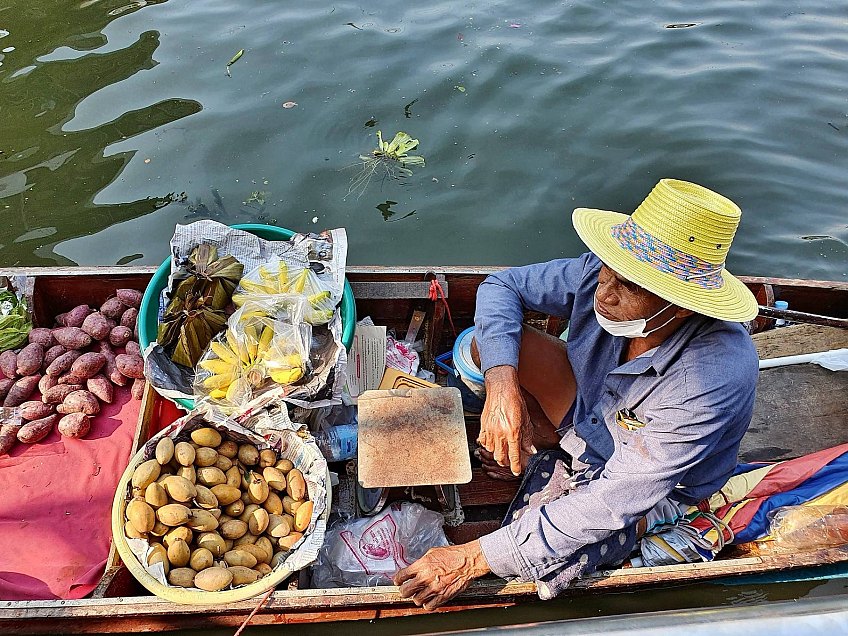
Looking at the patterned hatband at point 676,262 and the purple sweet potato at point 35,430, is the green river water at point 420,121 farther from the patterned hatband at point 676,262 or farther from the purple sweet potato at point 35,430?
the patterned hatband at point 676,262

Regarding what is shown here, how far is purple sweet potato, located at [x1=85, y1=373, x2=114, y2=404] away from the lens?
9.04ft

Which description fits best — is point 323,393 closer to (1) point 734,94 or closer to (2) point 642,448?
(2) point 642,448

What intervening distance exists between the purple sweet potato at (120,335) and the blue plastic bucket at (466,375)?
156 cm

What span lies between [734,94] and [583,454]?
15.4ft

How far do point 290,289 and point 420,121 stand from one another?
289cm

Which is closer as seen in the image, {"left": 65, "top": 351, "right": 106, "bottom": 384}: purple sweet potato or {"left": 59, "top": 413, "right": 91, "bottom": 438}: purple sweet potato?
{"left": 59, "top": 413, "right": 91, "bottom": 438}: purple sweet potato

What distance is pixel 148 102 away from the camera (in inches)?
196

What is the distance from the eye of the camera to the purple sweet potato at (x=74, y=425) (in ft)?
8.61

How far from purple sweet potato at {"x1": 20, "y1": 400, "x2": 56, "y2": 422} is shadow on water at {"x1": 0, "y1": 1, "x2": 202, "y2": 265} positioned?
1.70 metres

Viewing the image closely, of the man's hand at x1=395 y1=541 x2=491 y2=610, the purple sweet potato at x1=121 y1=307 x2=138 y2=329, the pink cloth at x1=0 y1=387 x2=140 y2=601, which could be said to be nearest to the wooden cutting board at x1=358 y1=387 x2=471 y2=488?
the man's hand at x1=395 y1=541 x2=491 y2=610

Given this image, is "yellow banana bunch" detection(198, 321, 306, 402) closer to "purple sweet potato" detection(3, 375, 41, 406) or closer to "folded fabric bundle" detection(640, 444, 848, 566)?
"purple sweet potato" detection(3, 375, 41, 406)

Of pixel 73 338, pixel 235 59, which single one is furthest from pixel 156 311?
pixel 235 59

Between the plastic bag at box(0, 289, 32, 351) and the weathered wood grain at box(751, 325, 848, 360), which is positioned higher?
the plastic bag at box(0, 289, 32, 351)

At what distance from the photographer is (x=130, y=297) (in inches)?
117
